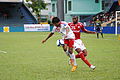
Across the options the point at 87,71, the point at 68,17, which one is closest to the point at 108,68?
the point at 87,71

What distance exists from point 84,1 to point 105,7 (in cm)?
549

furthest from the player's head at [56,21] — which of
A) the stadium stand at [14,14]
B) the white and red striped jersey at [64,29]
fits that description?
the stadium stand at [14,14]

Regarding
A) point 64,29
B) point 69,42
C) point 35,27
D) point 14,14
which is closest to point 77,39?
point 69,42

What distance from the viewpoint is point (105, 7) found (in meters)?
69.8

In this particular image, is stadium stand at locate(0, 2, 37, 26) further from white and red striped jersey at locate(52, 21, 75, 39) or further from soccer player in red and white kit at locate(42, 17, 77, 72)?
white and red striped jersey at locate(52, 21, 75, 39)

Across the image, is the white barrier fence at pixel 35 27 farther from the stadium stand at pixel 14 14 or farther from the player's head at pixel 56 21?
the player's head at pixel 56 21

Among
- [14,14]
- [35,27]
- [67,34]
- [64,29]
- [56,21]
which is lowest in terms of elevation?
[35,27]

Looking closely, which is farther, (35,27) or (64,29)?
(35,27)

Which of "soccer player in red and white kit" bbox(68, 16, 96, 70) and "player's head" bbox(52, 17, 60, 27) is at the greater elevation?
"player's head" bbox(52, 17, 60, 27)

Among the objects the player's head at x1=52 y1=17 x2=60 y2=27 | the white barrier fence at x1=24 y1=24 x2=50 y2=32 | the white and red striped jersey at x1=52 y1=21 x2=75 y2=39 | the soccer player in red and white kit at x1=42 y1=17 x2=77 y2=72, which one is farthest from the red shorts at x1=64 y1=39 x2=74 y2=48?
the white barrier fence at x1=24 y1=24 x2=50 y2=32

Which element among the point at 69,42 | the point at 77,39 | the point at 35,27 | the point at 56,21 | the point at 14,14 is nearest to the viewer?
the point at 56,21

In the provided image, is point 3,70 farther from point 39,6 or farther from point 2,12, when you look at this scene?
point 39,6

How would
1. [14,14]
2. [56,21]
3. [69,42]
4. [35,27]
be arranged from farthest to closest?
[14,14] < [35,27] < [69,42] < [56,21]

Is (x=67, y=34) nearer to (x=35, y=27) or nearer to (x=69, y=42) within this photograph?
(x=69, y=42)
